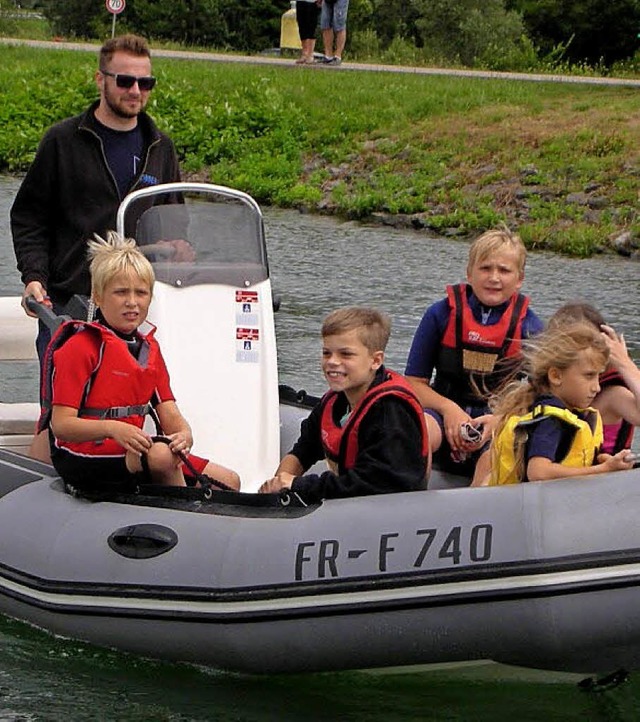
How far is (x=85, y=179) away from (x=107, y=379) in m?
1.05

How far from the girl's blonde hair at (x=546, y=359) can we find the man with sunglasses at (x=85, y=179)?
1.52 meters

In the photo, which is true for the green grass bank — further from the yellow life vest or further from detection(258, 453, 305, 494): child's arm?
the yellow life vest

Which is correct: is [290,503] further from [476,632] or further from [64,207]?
[64,207]

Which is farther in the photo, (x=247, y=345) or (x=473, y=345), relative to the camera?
(x=247, y=345)

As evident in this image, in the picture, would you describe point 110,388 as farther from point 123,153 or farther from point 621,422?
point 621,422

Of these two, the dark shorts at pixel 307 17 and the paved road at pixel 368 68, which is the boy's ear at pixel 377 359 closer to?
the dark shorts at pixel 307 17

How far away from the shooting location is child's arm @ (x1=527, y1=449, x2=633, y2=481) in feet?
14.1

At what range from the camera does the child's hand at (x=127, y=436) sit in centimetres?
457

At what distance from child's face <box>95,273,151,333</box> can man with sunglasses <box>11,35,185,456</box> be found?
771mm

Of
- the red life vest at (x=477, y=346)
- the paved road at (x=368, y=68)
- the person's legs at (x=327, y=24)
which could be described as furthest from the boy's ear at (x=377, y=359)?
the paved road at (x=368, y=68)

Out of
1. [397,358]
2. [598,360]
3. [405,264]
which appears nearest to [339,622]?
[598,360]

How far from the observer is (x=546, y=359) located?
4.35 m

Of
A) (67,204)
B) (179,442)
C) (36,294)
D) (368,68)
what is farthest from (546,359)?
(368,68)

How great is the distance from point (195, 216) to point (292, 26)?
15763 millimetres
